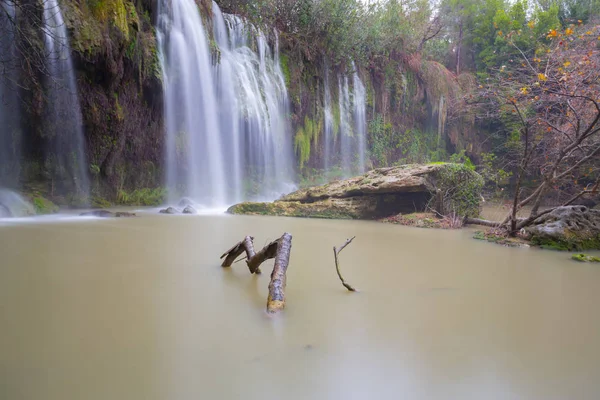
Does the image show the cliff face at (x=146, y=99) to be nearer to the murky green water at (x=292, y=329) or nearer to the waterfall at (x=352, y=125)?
the waterfall at (x=352, y=125)

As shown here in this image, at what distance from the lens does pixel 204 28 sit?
1187 cm

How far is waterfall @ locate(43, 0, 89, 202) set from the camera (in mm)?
8523

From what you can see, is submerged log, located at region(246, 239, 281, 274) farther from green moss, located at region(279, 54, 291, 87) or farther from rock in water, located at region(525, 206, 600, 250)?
green moss, located at region(279, 54, 291, 87)

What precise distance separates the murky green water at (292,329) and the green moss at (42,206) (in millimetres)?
4356

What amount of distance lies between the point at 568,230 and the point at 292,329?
16.3ft

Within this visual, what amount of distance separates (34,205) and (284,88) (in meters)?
9.11

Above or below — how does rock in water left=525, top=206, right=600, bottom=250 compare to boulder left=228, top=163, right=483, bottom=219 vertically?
below

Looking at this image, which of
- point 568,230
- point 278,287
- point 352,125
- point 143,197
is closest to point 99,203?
point 143,197

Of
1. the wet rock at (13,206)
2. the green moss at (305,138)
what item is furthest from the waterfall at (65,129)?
the green moss at (305,138)

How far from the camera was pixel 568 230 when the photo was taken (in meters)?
5.40

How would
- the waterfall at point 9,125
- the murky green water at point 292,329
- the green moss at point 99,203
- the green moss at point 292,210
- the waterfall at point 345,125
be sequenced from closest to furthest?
the murky green water at point 292,329
the waterfall at point 9,125
the green moss at point 292,210
the green moss at point 99,203
the waterfall at point 345,125

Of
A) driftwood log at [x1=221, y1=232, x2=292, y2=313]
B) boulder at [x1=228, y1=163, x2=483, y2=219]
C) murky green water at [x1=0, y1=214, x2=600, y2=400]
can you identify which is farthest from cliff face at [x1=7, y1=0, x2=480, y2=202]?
→ driftwood log at [x1=221, y1=232, x2=292, y2=313]

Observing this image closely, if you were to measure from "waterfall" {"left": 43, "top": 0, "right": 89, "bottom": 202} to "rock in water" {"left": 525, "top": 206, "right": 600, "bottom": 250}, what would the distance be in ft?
30.4

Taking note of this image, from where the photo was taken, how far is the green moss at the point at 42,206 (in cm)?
789
